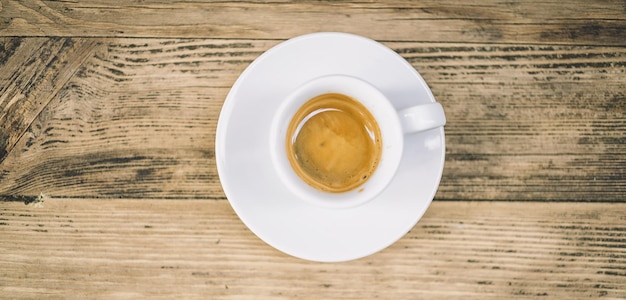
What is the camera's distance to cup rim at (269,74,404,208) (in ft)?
2.43

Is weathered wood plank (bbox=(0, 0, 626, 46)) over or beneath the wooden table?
over

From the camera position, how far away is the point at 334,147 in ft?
2.89

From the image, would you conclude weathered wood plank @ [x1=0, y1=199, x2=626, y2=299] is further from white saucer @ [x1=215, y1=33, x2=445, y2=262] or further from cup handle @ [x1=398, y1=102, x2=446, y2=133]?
cup handle @ [x1=398, y1=102, x2=446, y2=133]

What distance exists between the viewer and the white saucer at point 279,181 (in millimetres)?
833

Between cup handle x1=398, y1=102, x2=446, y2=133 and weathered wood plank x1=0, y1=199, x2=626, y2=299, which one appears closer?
cup handle x1=398, y1=102, x2=446, y2=133

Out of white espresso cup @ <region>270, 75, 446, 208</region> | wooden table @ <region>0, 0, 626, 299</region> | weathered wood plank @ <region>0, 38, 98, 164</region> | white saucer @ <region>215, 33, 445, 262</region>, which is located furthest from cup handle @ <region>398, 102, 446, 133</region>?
weathered wood plank @ <region>0, 38, 98, 164</region>

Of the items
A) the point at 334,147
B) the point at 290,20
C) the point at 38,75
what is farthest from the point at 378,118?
the point at 38,75

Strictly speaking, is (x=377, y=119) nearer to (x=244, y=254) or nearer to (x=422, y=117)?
(x=422, y=117)

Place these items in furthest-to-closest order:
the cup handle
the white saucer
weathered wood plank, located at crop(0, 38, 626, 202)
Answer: weathered wood plank, located at crop(0, 38, 626, 202) < the white saucer < the cup handle

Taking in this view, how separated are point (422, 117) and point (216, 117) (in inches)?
16.8

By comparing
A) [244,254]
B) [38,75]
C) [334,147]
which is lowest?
[244,254]

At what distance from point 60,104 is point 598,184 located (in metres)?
1.11

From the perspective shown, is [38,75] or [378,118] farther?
[38,75]

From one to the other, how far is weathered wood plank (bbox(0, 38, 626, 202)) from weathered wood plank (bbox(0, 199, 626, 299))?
4cm
